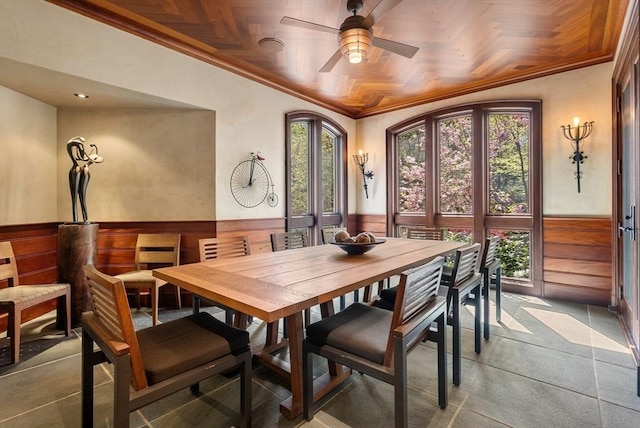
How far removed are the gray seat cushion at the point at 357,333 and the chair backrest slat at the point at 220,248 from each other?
1.29 meters

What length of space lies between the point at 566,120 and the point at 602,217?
1.20m

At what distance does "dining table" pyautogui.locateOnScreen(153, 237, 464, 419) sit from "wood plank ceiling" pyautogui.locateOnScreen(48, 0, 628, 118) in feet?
5.35

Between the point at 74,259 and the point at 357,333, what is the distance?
2783 millimetres

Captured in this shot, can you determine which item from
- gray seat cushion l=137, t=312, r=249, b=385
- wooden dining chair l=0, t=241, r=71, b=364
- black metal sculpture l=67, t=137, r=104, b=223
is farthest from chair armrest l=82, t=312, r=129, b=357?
black metal sculpture l=67, t=137, r=104, b=223

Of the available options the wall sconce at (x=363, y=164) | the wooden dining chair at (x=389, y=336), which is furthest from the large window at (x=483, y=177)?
the wooden dining chair at (x=389, y=336)

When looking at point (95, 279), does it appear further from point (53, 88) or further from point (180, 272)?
point (53, 88)

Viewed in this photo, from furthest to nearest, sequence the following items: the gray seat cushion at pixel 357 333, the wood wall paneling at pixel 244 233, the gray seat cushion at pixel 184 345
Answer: the wood wall paneling at pixel 244 233 < the gray seat cushion at pixel 357 333 < the gray seat cushion at pixel 184 345

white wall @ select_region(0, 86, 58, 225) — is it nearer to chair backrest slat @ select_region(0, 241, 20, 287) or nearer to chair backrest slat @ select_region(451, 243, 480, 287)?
chair backrest slat @ select_region(0, 241, 20, 287)

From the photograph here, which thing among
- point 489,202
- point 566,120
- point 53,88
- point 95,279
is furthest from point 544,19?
point 53,88

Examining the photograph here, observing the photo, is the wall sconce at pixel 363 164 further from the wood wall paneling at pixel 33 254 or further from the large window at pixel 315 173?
the wood wall paneling at pixel 33 254

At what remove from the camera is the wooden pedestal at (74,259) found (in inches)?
111

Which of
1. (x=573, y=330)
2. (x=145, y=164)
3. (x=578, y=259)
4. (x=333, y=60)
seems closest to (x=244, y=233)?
(x=145, y=164)

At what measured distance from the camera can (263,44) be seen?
3.16 m

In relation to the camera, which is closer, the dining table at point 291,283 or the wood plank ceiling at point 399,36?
the dining table at point 291,283
